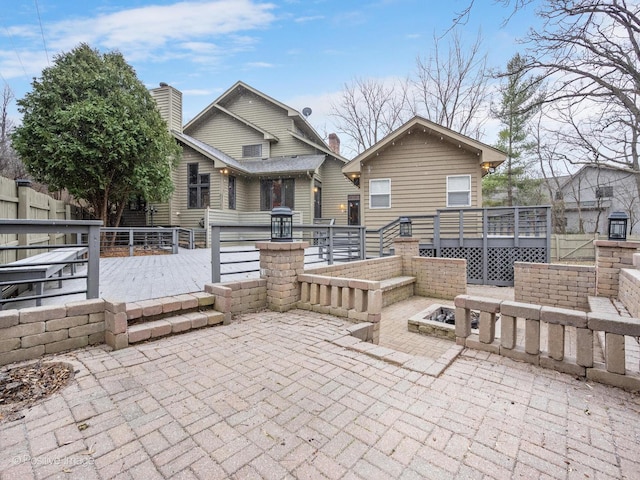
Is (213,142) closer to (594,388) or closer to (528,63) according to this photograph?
(528,63)

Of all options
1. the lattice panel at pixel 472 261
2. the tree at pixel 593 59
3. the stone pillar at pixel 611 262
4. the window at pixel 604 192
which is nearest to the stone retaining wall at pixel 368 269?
the lattice panel at pixel 472 261

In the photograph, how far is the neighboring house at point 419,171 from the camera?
10.3 metres

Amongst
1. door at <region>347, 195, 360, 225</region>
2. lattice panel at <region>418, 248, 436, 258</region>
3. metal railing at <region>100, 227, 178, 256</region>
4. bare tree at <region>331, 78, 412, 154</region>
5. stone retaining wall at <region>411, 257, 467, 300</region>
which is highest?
bare tree at <region>331, 78, 412, 154</region>

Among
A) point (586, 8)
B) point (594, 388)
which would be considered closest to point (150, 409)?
point (594, 388)

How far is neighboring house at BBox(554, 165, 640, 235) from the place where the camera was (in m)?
20.0

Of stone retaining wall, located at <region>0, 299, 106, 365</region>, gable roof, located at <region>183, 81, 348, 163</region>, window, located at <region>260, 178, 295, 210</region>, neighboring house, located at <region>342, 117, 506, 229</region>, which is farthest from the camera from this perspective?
gable roof, located at <region>183, 81, 348, 163</region>

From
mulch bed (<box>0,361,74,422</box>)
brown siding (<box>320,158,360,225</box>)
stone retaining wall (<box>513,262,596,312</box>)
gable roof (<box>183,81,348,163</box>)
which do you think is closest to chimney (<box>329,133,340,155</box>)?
gable roof (<box>183,81,348,163</box>)

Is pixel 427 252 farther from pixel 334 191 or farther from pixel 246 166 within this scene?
pixel 246 166

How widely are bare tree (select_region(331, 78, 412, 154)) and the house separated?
563cm

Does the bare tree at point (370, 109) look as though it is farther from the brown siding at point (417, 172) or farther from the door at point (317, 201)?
the brown siding at point (417, 172)

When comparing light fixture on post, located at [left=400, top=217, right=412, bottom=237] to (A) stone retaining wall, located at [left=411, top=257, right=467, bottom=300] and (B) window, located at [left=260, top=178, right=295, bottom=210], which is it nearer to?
(A) stone retaining wall, located at [left=411, top=257, right=467, bottom=300]

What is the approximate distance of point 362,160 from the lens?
11.5 metres

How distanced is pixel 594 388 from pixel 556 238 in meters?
15.9

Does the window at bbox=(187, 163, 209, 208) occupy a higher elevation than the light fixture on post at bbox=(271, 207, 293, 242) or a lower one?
higher
